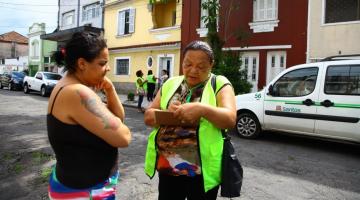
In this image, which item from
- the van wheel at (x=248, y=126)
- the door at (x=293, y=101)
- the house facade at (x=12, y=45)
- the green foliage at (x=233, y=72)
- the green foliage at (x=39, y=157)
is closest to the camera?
the green foliage at (x=39, y=157)

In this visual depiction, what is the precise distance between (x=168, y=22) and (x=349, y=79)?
1597cm

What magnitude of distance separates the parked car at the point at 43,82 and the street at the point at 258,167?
11.6m

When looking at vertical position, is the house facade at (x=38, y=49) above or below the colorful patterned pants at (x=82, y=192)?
above

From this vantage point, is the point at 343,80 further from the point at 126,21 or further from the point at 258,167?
the point at 126,21

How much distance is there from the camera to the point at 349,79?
6.80 meters

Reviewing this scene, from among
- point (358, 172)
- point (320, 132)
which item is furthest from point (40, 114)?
point (358, 172)

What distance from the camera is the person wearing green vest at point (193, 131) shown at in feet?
7.14

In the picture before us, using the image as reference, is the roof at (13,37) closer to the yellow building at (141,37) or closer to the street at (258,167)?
the yellow building at (141,37)

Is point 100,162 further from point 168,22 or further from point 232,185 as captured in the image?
point 168,22

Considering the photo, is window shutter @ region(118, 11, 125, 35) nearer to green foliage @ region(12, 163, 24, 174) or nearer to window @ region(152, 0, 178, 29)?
window @ region(152, 0, 178, 29)

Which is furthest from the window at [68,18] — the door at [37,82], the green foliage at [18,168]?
the green foliage at [18,168]

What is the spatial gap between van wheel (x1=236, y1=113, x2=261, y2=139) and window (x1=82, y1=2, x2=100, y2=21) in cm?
2071

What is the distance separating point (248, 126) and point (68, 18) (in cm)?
2628

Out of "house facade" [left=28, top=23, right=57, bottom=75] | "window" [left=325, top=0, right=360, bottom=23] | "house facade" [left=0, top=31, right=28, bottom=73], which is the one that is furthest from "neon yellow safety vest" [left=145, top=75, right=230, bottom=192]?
"house facade" [left=0, top=31, right=28, bottom=73]
